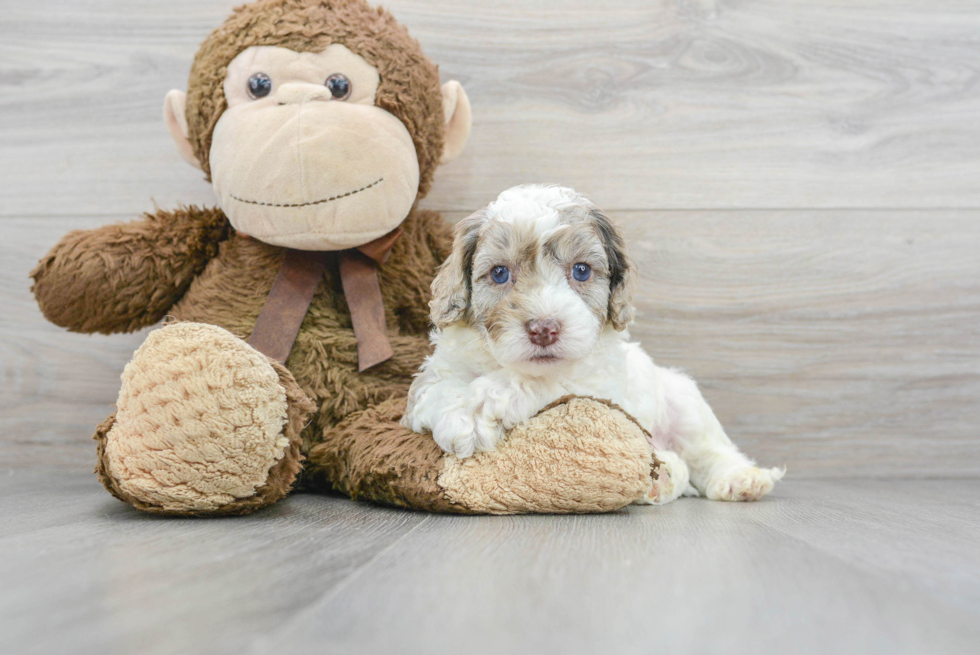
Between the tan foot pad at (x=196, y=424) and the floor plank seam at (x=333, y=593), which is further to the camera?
the tan foot pad at (x=196, y=424)

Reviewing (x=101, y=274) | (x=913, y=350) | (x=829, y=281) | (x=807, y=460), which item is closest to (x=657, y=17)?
(x=829, y=281)

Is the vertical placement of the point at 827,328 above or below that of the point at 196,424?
below

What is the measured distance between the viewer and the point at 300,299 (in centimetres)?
176

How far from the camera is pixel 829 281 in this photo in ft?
7.26

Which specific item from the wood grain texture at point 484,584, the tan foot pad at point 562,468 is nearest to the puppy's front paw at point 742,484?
the wood grain texture at point 484,584

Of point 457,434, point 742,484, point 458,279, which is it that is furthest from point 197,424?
point 742,484

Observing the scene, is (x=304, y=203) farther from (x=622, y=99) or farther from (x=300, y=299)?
(x=622, y=99)

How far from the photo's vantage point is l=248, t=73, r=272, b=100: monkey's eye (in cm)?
168

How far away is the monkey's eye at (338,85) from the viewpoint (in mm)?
1682

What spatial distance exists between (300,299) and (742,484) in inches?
44.9

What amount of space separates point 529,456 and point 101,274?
112 cm

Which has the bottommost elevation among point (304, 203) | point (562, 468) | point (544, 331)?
point (562, 468)

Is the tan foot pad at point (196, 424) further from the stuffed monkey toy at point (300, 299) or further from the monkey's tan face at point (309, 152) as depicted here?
the monkey's tan face at point (309, 152)

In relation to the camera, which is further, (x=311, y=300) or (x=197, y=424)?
(x=311, y=300)
